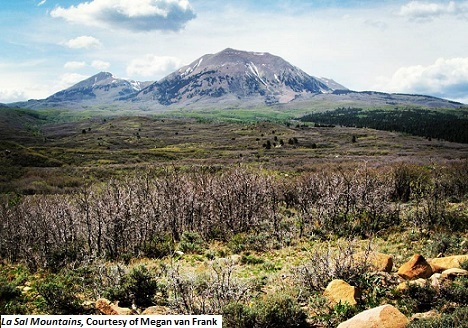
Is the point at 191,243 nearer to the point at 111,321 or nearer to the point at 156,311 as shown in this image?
the point at 156,311

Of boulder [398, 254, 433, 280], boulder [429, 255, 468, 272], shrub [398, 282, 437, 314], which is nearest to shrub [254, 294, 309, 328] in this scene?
shrub [398, 282, 437, 314]

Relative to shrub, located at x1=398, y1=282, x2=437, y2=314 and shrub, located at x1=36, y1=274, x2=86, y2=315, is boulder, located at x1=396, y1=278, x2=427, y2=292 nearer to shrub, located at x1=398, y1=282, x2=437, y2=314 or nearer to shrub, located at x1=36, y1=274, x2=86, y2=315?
shrub, located at x1=398, y1=282, x2=437, y2=314

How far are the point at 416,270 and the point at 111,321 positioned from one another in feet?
25.3

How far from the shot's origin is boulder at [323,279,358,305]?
7.45 metres

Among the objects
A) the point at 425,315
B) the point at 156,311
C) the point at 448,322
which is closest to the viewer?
the point at 448,322

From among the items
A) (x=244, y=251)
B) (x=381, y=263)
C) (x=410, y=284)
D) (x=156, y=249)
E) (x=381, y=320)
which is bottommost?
(x=156, y=249)

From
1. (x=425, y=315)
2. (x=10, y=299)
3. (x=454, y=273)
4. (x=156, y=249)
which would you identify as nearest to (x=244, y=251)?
(x=156, y=249)

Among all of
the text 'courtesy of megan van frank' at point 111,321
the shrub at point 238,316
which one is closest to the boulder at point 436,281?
the shrub at point 238,316

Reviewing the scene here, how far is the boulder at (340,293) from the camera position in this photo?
7445 mm

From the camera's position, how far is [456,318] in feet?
18.2

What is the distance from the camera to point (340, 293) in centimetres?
768

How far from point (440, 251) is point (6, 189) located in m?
49.9

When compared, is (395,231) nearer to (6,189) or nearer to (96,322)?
(96,322)

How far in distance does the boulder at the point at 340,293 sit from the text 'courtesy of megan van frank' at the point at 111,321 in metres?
3.02
